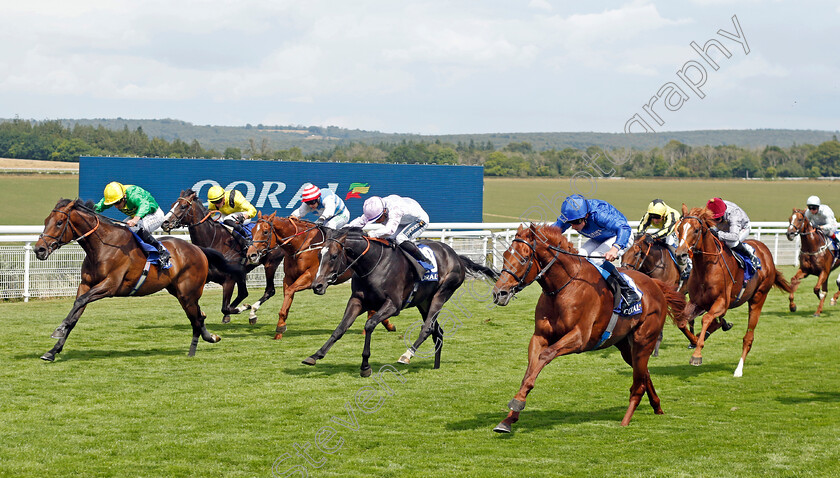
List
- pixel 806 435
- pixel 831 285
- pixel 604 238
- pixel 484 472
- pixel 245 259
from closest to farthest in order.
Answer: pixel 484 472
pixel 806 435
pixel 604 238
pixel 245 259
pixel 831 285

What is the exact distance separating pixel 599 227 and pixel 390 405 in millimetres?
2067

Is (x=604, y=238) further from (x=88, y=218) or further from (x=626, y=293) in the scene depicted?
(x=88, y=218)

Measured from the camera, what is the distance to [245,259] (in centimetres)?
1038

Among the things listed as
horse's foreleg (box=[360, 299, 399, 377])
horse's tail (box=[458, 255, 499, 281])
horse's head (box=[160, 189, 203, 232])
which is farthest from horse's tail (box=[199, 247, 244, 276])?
horse's tail (box=[458, 255, 499, 281])

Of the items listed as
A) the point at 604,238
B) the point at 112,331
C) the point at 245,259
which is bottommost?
the point at 112,331

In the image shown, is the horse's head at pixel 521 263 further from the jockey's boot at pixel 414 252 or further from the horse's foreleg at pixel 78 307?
the horse's foreleg at pixel 78 307

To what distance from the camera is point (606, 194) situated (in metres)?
62.9

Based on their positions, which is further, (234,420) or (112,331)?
(112,331)

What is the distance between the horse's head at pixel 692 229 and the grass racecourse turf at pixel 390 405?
4.04ft

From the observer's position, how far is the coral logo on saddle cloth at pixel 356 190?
77.8 feet

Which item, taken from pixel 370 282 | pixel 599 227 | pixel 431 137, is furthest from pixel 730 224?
pixel 431 137

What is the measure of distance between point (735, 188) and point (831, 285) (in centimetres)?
5585

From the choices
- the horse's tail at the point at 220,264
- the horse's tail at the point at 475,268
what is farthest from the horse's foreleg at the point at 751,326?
the horse's tail at the point at 220,264

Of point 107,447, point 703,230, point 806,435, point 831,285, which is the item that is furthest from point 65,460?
point 831,285
